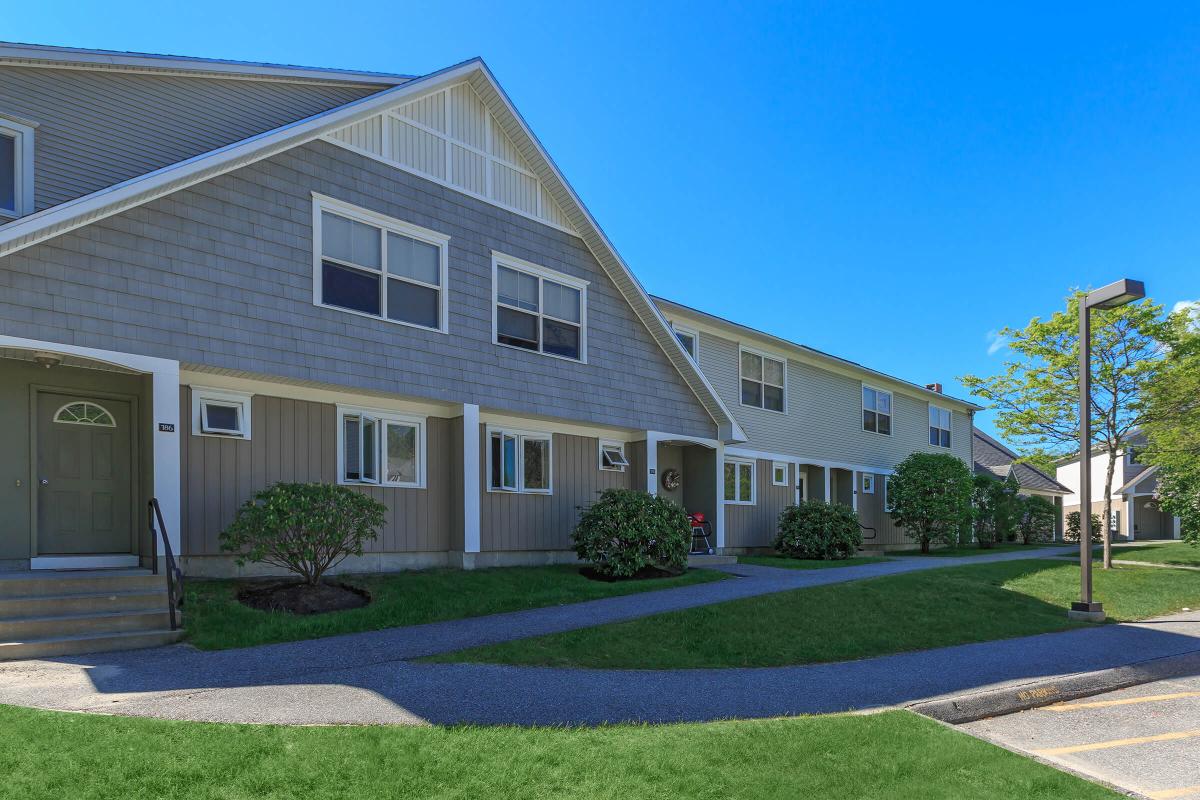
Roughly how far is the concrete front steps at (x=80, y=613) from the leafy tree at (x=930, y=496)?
2162cm

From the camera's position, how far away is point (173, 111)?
41.5ft

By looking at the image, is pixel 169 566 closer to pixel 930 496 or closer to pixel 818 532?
pixel 818 532

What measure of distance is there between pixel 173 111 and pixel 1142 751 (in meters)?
13.6

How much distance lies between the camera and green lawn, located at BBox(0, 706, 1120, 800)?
4.98 metres

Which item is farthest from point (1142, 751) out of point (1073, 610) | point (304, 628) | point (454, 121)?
point (454, 121)

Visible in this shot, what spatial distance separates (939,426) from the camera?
3200 centimetres

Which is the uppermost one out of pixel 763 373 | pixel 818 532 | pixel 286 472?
pixel 763 373

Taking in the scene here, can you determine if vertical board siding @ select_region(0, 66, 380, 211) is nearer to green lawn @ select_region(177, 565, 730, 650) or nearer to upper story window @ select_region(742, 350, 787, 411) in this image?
green lawn @ select_region(177, 565, 730, 650)

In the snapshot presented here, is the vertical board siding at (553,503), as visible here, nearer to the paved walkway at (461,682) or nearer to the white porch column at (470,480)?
the white porch column at (470,480)

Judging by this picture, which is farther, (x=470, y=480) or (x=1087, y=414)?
(x=470, y=480)

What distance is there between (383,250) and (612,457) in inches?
251

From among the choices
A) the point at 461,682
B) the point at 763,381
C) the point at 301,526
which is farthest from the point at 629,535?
the point at 763,381

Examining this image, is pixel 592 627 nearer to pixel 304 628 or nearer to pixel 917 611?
pixel 304 628

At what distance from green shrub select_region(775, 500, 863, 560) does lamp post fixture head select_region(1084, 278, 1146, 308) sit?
9609 millimetres
